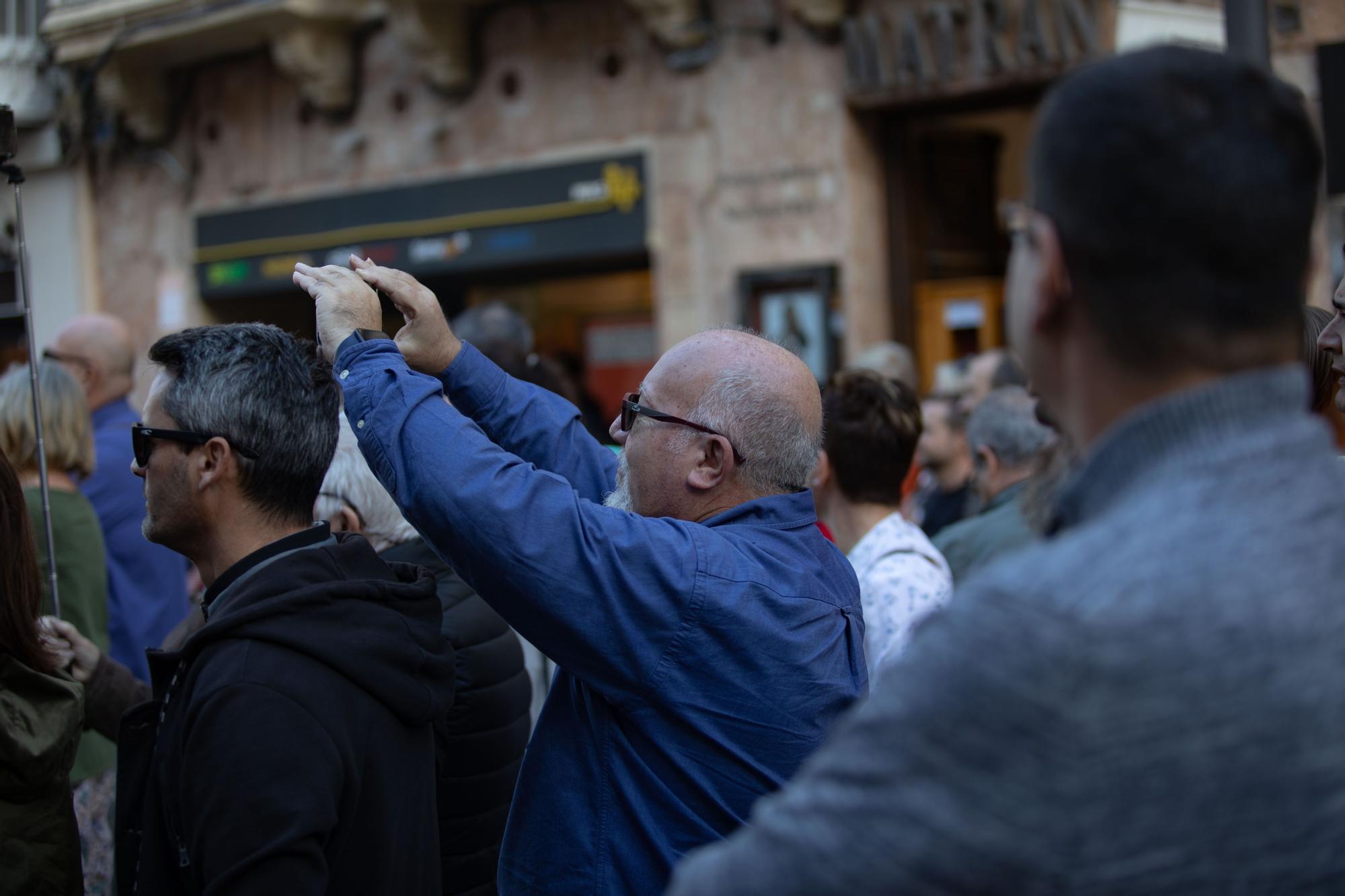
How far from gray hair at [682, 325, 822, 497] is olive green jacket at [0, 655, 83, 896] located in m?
1.27

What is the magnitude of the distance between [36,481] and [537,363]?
1.68m

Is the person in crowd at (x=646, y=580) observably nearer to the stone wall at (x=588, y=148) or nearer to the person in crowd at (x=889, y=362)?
the person in crowd at (x=889, y=362)

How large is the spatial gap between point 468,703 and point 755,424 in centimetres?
108

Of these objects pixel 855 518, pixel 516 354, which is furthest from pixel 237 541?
pixel 516 354

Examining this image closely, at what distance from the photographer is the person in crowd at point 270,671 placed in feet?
6.26

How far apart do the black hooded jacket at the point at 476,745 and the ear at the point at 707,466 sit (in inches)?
31.4

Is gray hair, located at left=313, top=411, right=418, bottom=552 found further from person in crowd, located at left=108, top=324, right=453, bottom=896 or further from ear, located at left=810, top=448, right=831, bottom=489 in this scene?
ear, located at left=810, top=448, right=831, bottom=489

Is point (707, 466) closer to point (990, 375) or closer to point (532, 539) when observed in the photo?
point (532, 539)

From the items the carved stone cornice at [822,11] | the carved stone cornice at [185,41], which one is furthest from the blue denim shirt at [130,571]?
the carved stone cornice at [185,41]

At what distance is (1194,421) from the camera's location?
107cm

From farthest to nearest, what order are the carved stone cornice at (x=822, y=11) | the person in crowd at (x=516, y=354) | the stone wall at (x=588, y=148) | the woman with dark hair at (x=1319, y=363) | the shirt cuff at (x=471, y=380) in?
the stone wall at (x=588, y=148)
the carved stone cornice at (x=822, y=11)
the person in crowd at (x=516, y=354)
the woman with dark hair at (x=1319, y=363)
the shirt cuff at (x=471, y=380)

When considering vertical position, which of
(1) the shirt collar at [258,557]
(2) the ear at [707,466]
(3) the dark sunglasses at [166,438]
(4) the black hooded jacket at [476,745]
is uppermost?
(3) the dark sunglasses at [166,438]

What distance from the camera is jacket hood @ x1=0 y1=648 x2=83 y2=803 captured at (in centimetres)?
241

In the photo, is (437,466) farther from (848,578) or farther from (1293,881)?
(1293,881)
